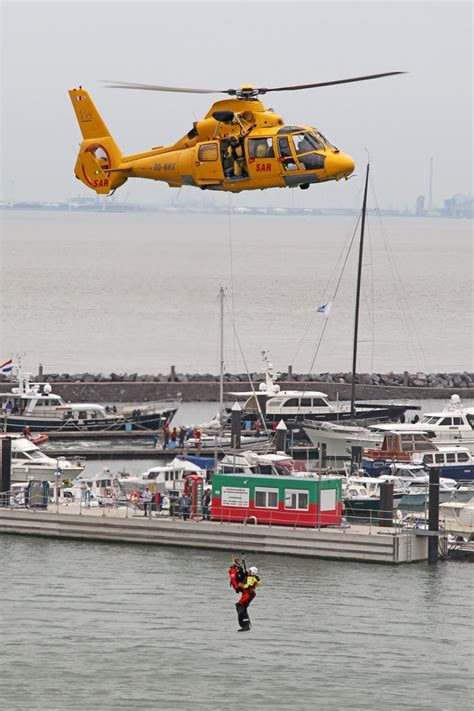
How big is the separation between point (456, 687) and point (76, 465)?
2053 centimetres

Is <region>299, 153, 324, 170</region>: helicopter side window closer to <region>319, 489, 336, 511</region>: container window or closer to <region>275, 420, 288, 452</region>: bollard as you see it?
<region>319, 489, 336, 511</region>: container window

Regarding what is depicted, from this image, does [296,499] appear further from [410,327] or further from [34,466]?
[410,327]

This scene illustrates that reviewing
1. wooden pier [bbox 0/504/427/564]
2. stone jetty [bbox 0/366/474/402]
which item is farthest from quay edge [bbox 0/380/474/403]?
wooden pier [bbox 0/504/427/564]

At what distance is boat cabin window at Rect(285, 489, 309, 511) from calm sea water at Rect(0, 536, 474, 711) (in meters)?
1.35

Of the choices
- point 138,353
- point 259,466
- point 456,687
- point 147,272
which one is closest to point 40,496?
point 259,466

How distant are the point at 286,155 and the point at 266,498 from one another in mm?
10976

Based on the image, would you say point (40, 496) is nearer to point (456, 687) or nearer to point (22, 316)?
point (456, 687)

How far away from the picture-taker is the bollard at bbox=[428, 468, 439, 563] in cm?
4438

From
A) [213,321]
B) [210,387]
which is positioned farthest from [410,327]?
[210,387]

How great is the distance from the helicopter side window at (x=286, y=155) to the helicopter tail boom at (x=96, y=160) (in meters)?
3.54

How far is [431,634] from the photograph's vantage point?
4028 centimetres

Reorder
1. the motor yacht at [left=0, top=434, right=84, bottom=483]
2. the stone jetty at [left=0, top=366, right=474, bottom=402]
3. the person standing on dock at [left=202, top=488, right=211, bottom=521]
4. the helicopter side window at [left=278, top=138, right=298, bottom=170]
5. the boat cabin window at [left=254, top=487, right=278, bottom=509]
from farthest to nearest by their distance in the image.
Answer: the stone jetty at [left=0, top=366, right=474, bottom=402] → the motor yacht at [left=0, top=434, right=84, bottom=483] → the person standing on dock at [left=202, top=488, right=211, bottom=521] → the boat cabin window at [left=254, top=487, right=278, bottom=509] → the helicopter side window at [left=278, top=138, right=298, bottom=170]

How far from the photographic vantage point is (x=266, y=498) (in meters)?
46.2

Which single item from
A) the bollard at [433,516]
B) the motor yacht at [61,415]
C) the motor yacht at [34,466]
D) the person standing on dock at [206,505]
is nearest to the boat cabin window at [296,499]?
the person standing on dock at [206,505]
